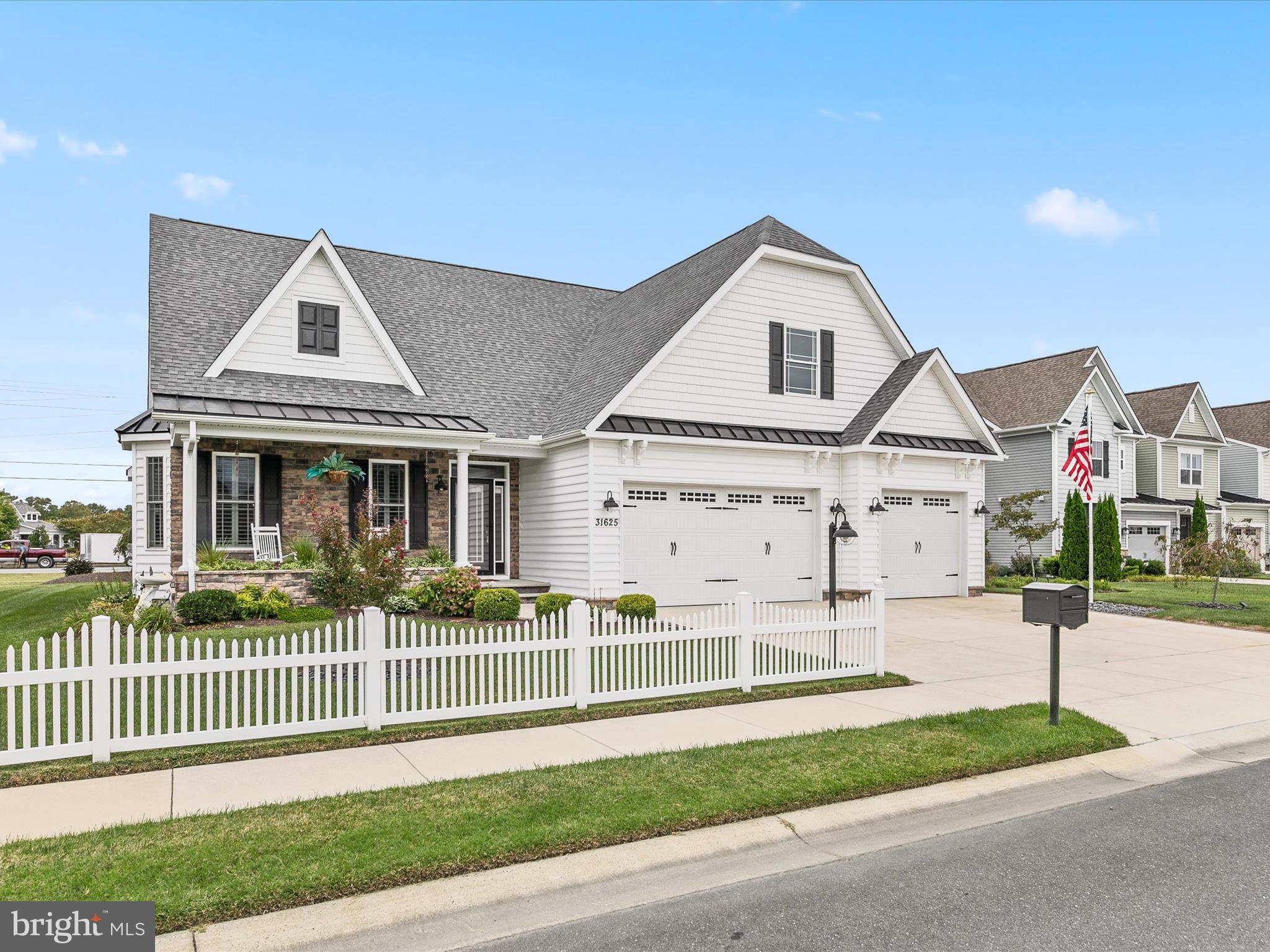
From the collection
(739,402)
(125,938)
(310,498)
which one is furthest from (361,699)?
(739,402)

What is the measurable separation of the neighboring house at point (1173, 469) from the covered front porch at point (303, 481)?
29.7 meters

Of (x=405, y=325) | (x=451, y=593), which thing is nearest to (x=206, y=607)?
(x=451, y=593)

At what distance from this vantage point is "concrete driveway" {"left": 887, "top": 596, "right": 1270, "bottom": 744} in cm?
927

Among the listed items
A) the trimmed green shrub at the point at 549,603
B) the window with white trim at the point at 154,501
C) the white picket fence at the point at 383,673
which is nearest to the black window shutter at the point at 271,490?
the window with white trim at the point at 154,501

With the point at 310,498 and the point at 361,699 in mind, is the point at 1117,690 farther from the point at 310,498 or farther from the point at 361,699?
the point at 310,498

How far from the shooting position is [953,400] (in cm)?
2147

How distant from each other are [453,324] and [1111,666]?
54.1 feet

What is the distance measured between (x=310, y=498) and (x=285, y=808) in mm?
10678

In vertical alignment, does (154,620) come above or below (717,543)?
below

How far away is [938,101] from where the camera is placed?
18625mm

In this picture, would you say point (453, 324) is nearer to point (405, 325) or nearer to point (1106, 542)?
point (405, 325)

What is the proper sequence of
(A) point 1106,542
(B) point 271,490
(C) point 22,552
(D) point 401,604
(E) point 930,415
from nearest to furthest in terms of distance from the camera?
(D) point 401,604
(B) point 271,490
(E) point 930,415
(A) point 1106,542
(C) point 22,552

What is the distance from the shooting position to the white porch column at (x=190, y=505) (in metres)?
14.5

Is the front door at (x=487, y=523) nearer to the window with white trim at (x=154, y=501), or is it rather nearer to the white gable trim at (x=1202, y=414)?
the window with white trim at (x=154, y=501)
